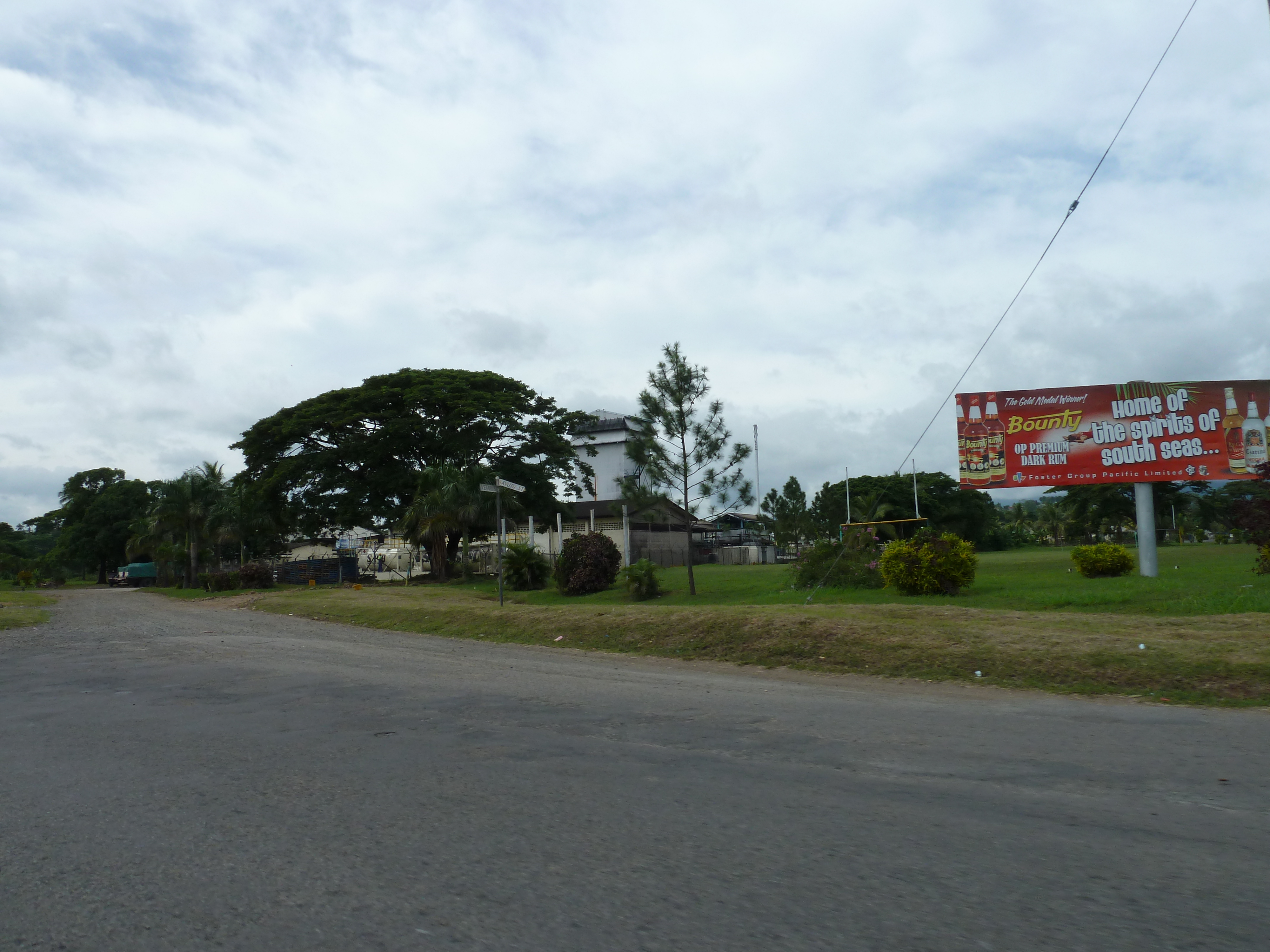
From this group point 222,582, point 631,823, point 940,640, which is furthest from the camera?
point 222,582

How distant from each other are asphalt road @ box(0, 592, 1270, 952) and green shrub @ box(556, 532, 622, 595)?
19.8 metres

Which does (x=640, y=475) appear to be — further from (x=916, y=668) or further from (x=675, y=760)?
(x=675, y=760)

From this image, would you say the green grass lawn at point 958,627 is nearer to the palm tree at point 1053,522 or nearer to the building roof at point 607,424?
the building roof at point 607,424

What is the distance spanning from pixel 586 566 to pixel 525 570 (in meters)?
4.49

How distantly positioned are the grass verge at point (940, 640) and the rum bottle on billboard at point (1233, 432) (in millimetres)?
11725

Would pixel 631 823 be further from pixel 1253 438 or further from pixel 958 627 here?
pixel 1253 438

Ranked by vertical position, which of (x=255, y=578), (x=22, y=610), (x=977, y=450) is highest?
(x=977, y=450)

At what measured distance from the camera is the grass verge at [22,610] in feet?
69.6

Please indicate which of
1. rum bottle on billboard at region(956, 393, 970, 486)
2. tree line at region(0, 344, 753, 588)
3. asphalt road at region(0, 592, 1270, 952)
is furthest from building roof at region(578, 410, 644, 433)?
asphalt road at region(0, 592, 1270, 952)

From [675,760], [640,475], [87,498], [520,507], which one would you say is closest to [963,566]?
[640,475]

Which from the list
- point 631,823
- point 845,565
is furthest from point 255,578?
point 631,823

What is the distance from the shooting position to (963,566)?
2131 centimetres

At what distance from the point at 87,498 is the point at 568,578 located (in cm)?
6229

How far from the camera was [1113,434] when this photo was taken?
2586cm
